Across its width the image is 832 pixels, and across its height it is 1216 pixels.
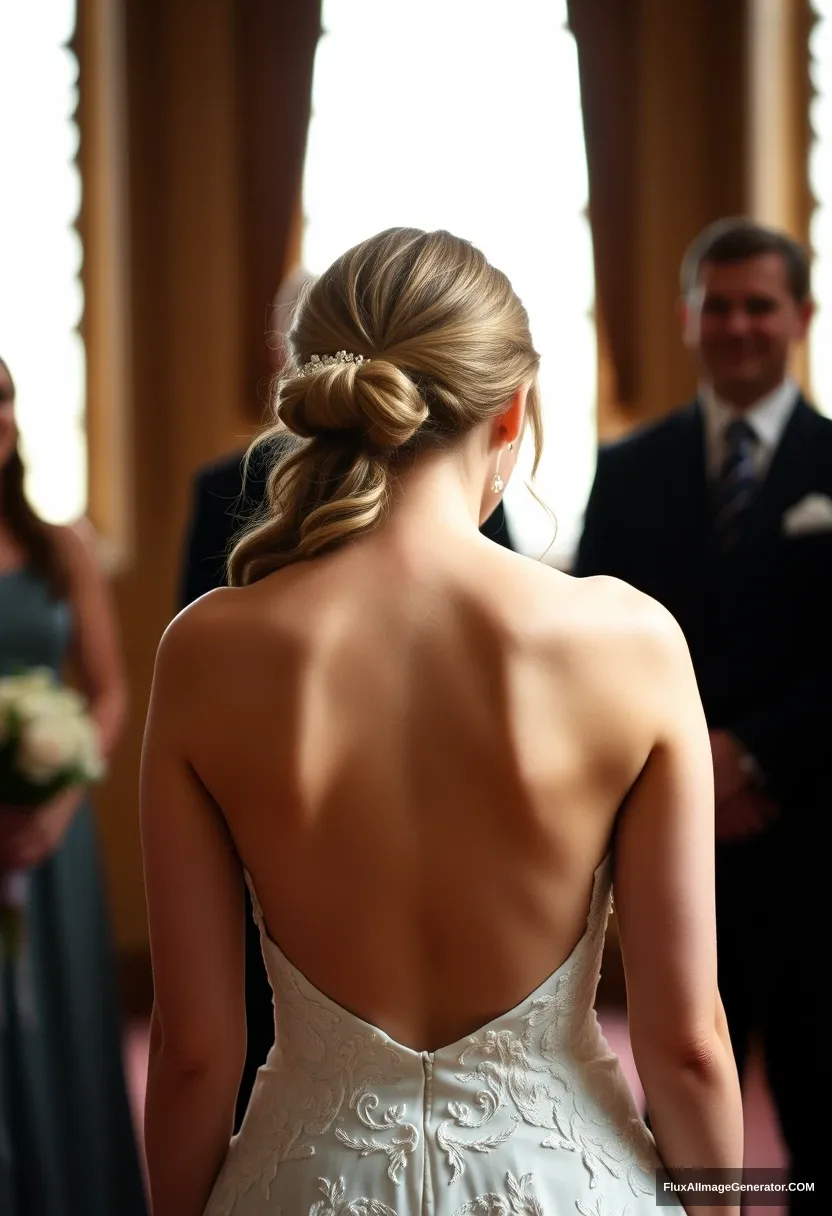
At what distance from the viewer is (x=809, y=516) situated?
130 inches

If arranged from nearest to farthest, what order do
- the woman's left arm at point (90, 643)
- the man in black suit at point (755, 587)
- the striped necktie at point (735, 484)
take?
the man in black suit at point (755, 587) < the striped necktie at point (735, 484) < the woman's left arm at point (90, 643)

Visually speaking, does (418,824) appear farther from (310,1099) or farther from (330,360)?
(330,360)

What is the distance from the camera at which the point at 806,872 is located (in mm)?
3164

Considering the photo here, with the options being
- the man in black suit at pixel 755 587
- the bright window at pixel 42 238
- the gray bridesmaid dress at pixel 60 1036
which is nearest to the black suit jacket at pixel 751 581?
A: the man in black suit at pixel 755 587

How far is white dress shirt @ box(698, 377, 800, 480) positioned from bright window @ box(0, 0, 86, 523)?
139 inches

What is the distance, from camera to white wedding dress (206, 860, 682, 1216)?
4.83 ft

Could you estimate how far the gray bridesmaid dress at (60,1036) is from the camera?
3.46 m

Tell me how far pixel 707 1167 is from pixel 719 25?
18.6ft

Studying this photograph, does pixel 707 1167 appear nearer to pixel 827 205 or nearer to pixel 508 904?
pixel 508 904

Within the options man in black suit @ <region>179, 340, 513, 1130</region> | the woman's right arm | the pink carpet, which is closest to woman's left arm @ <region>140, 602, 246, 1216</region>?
the woman's right arm

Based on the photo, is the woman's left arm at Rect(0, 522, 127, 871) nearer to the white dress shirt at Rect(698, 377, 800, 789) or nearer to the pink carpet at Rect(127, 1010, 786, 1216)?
the pink carpet at Rect(127, 1010, 786, 1216)

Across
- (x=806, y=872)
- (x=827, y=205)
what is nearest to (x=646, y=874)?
(x=806, y=872)

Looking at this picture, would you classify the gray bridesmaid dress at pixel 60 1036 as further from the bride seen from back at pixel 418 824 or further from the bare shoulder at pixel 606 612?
the bare shoulder at pixel 606 612

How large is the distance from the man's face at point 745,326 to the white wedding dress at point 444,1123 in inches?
86.0
